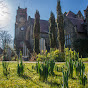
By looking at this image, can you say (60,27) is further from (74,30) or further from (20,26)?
(20,26)

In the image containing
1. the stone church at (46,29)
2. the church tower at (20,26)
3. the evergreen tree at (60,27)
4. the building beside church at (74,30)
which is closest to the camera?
the evergreen tree at (60,27)

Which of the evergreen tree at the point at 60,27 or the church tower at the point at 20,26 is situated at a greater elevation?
the church tower at the point at 20,26

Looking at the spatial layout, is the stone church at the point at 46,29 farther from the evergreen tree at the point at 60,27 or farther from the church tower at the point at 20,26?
the evergreen tree at the point at 60,27

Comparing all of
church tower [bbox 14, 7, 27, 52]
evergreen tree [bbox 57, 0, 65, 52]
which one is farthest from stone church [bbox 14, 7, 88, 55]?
evergreen tree [bbox 57, 0, 65, 52]

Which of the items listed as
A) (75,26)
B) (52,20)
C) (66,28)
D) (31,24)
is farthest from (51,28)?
(31,24)

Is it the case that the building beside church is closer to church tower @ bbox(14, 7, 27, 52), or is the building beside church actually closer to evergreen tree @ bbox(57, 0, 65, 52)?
evergreen tree @ bbox(57, 0, 65, 52)

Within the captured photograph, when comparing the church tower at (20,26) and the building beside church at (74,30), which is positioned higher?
the church tower at (20,26)

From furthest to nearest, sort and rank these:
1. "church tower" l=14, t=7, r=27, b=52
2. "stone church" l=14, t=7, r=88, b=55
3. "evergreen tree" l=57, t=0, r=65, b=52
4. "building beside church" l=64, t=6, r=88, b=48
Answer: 1. "church tower" l=14, t=7, r=27, b=52
2. "stone church" l=14, t=7, r=88, b=55
3. "building beside church" l=64, t=6, r=88, b=48
4. "evergreen tree" l=57, t=0, r=65, b=52

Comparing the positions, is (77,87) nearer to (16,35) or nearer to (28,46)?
(28,46)

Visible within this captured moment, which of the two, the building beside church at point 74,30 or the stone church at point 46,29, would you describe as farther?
the stone church at point 46,29

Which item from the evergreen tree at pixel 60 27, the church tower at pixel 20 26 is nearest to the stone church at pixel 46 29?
the church tower at pixel 20 26

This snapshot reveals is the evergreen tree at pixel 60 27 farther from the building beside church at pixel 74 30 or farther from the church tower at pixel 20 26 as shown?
the church tower at pixel 20 26

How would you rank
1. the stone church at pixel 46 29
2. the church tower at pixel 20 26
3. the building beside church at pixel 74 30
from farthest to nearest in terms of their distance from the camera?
the church tower at pixel 20 26 → the stone church at pixel 46 29 → the building beside church at pixel 74 30

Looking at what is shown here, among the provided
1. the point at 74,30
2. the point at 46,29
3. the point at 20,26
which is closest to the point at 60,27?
the point at 74,30
